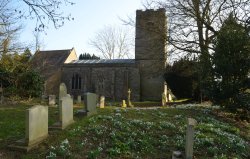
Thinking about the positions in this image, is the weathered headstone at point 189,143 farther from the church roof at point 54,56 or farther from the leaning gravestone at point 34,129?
the church roof at point 54,56

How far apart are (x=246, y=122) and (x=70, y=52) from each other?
35.8 meters

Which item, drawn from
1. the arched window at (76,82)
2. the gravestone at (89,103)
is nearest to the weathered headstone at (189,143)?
the gravestone at (89,103)

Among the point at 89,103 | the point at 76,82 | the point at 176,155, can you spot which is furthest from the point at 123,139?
the point at 76,82

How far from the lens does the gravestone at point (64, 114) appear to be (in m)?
9.58

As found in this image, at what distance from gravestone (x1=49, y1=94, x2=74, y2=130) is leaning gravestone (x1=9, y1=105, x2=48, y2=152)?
2.76 feet

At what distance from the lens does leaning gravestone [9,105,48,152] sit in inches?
314

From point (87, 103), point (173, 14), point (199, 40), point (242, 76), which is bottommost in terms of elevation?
point (87, 103)

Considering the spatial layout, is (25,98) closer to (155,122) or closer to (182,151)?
(155,122)

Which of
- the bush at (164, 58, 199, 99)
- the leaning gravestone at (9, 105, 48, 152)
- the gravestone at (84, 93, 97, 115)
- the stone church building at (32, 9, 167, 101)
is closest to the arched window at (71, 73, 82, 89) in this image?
the stone church building at (32, 9, 167, 101)

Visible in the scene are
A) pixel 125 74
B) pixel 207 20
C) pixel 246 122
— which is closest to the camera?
pixel 246 122

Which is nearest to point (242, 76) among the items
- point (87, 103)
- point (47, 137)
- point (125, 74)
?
point (87, 103)

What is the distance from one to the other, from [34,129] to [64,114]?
5.40 ft

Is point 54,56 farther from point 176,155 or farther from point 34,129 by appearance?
point 176,155

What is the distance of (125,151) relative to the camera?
26.3 ft
